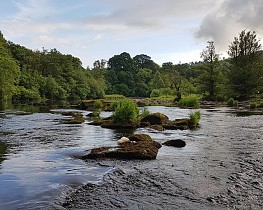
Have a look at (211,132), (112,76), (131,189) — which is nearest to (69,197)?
(131,189)

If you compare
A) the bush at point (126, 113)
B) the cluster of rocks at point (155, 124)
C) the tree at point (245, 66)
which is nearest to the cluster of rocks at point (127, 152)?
the cluster of rocks at point (155, 124)

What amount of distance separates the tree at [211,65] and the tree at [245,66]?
14.7 ft

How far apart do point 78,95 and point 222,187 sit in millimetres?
94223

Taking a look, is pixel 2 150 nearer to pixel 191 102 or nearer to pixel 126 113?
pixel 126 113

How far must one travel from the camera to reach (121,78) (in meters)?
147

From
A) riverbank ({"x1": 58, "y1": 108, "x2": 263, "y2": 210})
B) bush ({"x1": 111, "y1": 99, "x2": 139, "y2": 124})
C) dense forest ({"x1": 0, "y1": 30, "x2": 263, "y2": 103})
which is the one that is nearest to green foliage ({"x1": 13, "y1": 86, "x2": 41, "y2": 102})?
dense forest ({"x1": 0, "y1": 30, "x2": 263, "y2": 103})

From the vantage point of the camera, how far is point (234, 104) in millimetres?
54531

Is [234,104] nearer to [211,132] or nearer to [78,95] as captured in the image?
[211,132]

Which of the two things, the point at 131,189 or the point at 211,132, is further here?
the point at 211,132

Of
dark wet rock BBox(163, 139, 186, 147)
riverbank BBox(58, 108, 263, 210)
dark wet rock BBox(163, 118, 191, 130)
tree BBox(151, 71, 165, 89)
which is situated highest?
tree BBox(151, 71, 165, 89)

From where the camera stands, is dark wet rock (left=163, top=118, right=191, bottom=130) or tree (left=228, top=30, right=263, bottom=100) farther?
tree (left=228, top=30, right=263, bottom=100)

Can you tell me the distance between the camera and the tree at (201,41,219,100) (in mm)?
68562

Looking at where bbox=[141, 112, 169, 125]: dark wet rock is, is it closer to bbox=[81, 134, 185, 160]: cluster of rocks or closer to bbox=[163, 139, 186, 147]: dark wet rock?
bbox=[163, 139, 186, 147]: dark wet rock

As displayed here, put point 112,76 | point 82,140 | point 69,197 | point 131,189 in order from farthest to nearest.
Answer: point 112,76 < point 82,140 < point 131,189 < point 69,197
